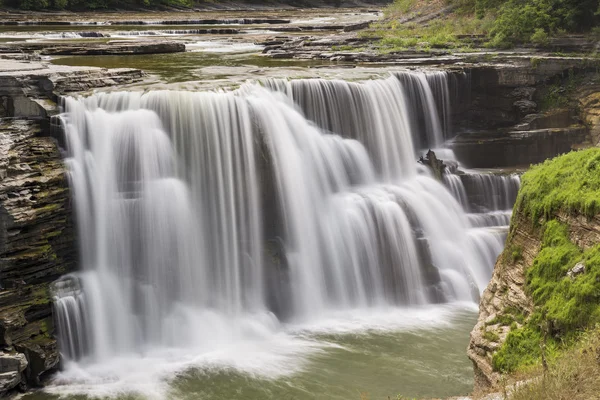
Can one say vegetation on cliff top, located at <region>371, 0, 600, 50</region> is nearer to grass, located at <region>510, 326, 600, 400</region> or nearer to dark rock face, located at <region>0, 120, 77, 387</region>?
dark rock face, located at <region>0, 120, 77, 387</region>

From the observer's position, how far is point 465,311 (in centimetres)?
1593

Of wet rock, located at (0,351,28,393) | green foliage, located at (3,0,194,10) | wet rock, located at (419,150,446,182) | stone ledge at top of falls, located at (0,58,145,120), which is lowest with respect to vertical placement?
wet rock, located at (0,351,28,393)

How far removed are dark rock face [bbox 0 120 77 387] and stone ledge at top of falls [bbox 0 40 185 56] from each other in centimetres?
1283

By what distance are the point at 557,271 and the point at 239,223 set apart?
8.56 metres

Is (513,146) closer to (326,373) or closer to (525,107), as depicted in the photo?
(525,107)

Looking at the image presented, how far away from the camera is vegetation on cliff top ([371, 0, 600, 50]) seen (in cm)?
2698

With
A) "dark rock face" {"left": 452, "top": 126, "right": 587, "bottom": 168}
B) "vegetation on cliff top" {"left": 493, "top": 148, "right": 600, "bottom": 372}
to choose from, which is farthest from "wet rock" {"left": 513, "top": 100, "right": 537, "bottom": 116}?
"vegetation on cliff top" {"left": 493, "top": 148, "right": 600, "bottom": 372}

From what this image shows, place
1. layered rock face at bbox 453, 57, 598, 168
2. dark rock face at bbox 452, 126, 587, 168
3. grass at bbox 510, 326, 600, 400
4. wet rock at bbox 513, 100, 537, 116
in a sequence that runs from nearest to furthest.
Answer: grass at bbox 510, 326, 600, 400, dark rock face at bbox 452, 126, 587, 168, layered rock face at bbox 453, 57, 598, 168, wet rock at bbox 513, 100, 537, 116

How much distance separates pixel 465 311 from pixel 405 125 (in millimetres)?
7181

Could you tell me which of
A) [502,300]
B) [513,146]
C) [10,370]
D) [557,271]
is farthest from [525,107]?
[10,370]

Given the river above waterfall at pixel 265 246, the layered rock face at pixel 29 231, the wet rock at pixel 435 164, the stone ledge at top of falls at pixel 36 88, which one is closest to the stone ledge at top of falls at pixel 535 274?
the river above waterfall at pixel 265 246

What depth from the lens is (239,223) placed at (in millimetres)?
16047

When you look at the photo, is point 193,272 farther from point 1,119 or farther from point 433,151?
point 433,151

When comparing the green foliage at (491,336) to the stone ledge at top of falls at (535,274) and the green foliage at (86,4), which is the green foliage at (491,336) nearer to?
the stone ledge at top of falls at (535,274)
